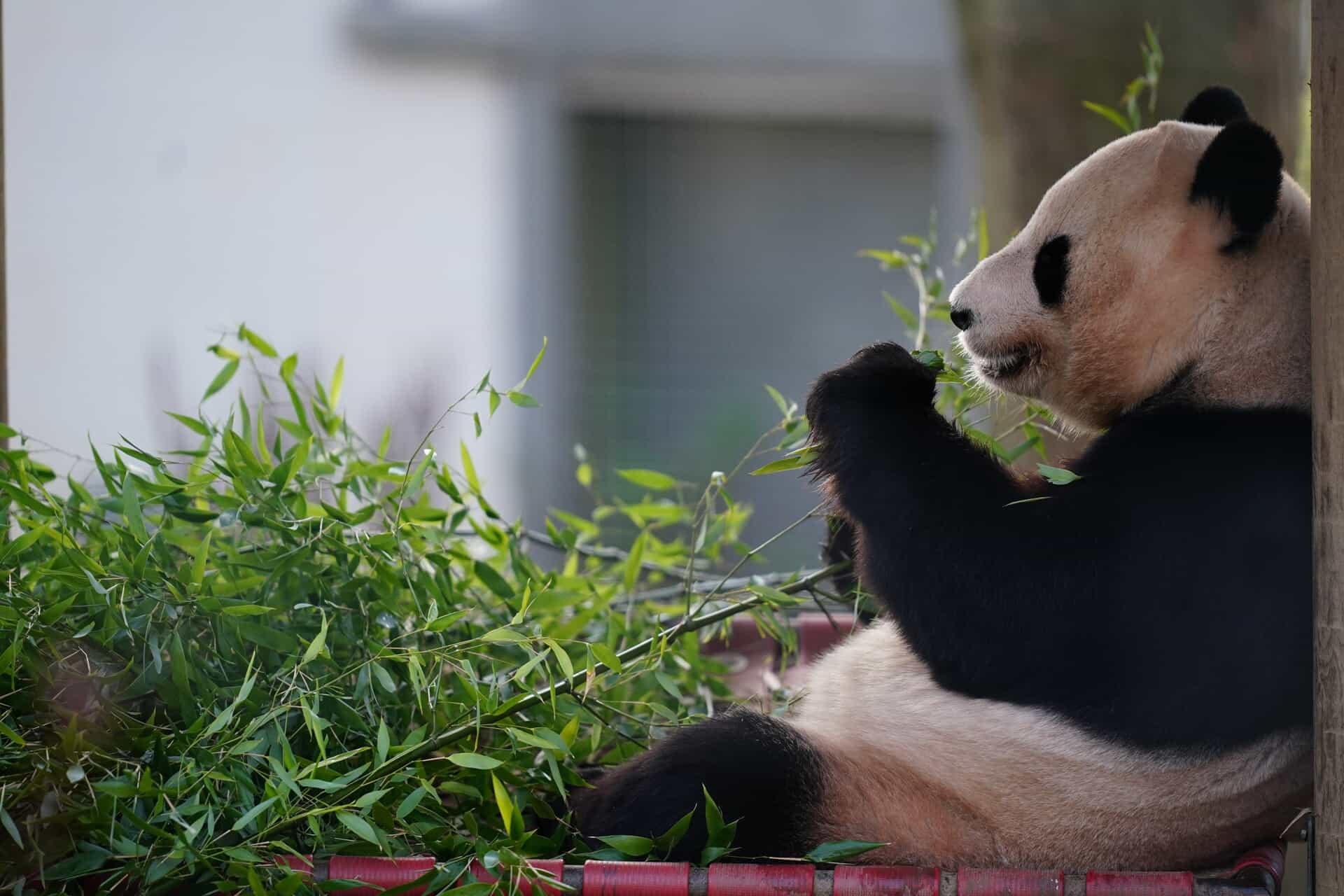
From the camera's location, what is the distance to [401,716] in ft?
5.13

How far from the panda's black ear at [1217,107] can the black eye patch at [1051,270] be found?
1.11ft

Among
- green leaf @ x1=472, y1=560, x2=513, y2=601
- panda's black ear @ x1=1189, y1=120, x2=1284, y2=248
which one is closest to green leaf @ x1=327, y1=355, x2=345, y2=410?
green leaf @ x1=472, y1=560, x2=513, y2=601

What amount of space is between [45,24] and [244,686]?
19.5ft

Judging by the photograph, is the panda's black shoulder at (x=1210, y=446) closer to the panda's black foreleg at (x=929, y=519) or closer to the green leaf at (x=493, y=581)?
the panda's black foreleg at (x=929, y=519)

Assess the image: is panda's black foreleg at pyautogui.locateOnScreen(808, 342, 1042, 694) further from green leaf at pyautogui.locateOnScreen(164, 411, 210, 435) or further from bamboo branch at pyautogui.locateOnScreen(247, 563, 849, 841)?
green leaf at pyautogui.locateOnScreen(164, 411, 210, 435)

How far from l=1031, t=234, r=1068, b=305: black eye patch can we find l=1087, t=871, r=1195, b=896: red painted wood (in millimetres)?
649

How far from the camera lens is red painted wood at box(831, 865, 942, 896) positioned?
3.80 feet

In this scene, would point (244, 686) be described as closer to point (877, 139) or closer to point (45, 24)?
point (45, 24)

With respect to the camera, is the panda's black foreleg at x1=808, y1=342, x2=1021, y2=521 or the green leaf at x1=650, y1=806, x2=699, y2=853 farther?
the panda's black foreleg at x1=808, y1=342, x2=1021, y2=521

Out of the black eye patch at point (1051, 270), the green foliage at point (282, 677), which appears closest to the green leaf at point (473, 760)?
the green foliage at point (282, 677)

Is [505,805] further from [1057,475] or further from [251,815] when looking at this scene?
[1057,475]

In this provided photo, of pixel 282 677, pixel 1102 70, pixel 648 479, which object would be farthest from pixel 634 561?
pixel 1102 70

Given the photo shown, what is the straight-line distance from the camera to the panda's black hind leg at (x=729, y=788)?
1.27 m

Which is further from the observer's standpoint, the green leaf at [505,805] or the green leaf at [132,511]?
the green leaf at [132,511]
